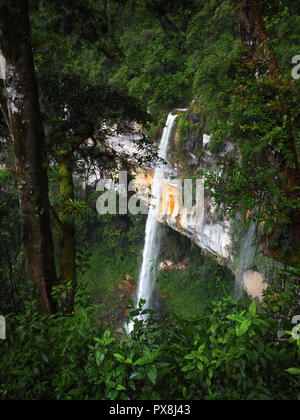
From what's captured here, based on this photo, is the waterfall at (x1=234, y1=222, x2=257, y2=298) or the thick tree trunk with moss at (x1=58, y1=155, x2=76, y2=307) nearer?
the thick tree trunk with moss at (x1=58, y1=155, x2=76, y2=307)

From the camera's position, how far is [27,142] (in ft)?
9.00

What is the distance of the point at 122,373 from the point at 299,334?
971 mm

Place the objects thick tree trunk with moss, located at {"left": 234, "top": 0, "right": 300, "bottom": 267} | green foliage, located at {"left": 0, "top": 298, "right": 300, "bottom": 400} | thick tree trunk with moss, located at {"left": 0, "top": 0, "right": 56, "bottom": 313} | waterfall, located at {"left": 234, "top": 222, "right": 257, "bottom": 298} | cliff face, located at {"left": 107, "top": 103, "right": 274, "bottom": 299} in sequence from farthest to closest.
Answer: cliff face, located at {"left": 107, "top": 103, "right": 274, "bottom": 299} < waterfall, located at {"left": 234, "top": 222, "right": 257, "bottom": 298} < thick tree trunk with moss, located at {"left": 234, "top": 0, "right": 300, "bottom": 267} < thick tree trunk with moss, located at {"left": 0, "top": 0, "right": 56, "bottom": 313} < green foliage, located at {"left": 0, "top": 298, "right": 300, "bottom": 400}

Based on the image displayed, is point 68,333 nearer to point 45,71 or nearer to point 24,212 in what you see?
Result: point 24,212

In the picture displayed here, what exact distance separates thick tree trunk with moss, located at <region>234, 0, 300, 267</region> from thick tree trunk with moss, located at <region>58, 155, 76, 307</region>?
2477mm

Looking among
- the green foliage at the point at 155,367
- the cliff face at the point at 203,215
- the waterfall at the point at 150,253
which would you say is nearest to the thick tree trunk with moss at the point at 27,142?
the green foliage at the point at 155,367

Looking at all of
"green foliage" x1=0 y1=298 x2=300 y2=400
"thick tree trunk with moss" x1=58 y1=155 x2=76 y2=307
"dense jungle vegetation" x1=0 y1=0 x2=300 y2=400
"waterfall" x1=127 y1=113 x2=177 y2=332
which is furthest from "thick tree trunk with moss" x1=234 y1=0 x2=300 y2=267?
"waterfall" x1=127 y1=113 x2=177 y2=332

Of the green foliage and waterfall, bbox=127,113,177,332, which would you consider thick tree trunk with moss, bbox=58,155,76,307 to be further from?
waterfall, bbox=127,113,177,332

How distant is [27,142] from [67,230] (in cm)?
118

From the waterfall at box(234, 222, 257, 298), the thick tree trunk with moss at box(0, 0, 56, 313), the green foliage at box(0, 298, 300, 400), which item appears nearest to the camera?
the green foliage at box(0, 298, 300, 400)

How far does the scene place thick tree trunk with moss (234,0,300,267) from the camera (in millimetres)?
3148

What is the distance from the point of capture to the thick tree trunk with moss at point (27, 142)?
102 inches

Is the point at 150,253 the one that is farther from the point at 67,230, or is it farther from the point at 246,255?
the point at 67,230
